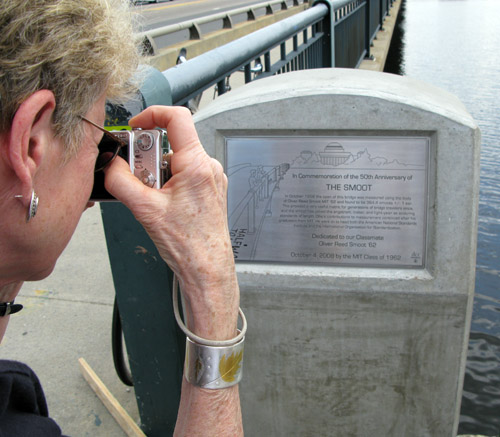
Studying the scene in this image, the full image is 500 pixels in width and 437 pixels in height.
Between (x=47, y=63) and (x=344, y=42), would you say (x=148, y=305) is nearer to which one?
(x=47, y=63)

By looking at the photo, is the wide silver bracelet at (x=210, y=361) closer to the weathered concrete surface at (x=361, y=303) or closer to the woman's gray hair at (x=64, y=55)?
the woman's gray hair at (x=64, y=55)

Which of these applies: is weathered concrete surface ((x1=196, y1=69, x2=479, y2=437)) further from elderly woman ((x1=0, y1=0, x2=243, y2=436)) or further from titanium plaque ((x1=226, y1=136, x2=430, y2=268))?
elderly woman ((x1=0, y1=0, x2=243, y2=436))

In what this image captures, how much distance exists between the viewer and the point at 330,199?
1.98 metres

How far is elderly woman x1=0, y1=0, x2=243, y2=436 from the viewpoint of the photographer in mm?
970

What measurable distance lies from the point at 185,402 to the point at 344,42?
24.1 feet

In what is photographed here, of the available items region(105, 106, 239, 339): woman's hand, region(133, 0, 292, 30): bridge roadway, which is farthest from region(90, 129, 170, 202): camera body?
region(133, 0, 292, 30): bridge roadway

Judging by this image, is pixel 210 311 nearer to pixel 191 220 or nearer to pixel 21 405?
pixel 191 220

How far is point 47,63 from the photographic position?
0.99 meters

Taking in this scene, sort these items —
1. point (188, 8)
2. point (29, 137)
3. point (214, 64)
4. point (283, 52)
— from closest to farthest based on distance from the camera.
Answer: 1. point (29, 137)
2. point (214, 64)
3. point (283, 52)
4. point (188, 8)

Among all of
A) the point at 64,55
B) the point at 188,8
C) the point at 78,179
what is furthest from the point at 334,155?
the point at 188,8

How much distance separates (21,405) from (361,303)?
3.81 feet

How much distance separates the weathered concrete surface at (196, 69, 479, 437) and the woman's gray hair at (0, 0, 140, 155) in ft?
2.90

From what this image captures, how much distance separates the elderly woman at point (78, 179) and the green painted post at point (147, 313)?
2.44ft

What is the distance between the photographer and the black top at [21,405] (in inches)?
49.2
